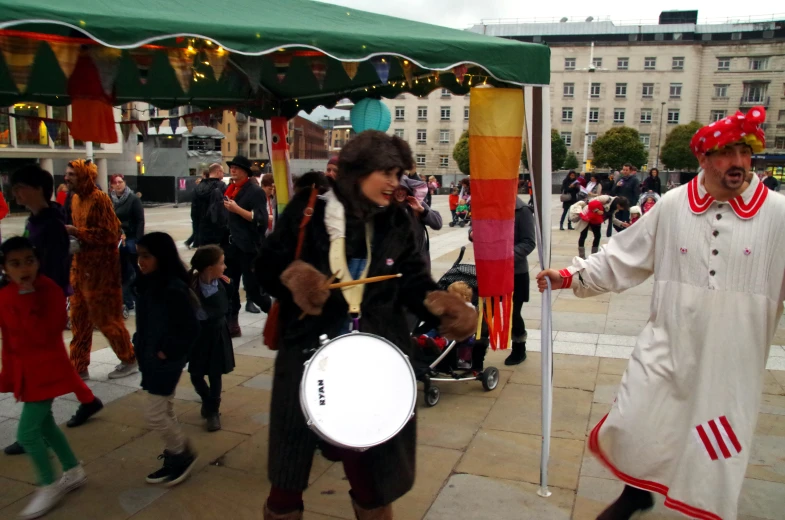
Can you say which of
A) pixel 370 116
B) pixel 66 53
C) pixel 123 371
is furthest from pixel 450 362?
pixel 66 53

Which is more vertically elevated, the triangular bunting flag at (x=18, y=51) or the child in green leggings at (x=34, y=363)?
the triangular bunting flag at (x=18, y=51)

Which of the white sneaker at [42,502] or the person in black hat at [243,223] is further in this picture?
the person in black hat at [243,223]

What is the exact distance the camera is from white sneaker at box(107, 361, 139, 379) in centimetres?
515

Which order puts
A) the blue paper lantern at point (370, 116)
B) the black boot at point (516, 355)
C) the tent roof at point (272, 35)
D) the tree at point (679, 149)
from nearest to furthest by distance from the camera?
the tent roof at point (272, 35), the blue paper lantern at point (370, 116), the black boot at point (516, 355), the tree at point (679, 149)

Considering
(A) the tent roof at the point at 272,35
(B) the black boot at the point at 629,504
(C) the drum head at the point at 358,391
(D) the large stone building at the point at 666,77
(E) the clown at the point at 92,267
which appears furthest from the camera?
(D) the large stone building at the point at 666,77

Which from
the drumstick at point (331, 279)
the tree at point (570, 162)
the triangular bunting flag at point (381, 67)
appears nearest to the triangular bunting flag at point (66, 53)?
the triangular bunting flag at point (381, 67)

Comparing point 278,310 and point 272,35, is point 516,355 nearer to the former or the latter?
point 278,310

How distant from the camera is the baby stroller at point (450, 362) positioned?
4578 mm

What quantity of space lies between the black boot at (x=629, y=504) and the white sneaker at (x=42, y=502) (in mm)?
2758

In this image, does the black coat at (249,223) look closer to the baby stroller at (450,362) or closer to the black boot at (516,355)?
the baby stroller at (450,362)

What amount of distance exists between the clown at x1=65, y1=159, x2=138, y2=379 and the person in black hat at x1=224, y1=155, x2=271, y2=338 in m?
1.59

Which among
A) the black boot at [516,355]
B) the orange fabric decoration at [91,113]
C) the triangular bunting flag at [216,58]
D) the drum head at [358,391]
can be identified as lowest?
the black boot at [516,355]

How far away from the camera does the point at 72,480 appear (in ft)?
10.8

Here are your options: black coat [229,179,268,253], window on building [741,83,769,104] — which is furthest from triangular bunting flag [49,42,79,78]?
window on building [741,83,769,104]
